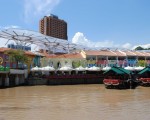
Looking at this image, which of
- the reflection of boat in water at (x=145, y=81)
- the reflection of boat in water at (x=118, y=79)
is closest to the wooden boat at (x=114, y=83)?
the reflection of boat in water at (x=118, y=79)

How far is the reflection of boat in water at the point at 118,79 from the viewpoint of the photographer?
3734 cm

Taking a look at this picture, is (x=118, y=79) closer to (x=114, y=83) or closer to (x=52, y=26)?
(x=114, y=83)

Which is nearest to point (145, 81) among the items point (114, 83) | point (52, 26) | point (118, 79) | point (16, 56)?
point (118, 79)

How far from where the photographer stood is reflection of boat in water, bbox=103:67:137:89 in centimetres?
3734

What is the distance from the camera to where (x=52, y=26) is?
108938 millimetres

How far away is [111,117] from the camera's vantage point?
16688mm

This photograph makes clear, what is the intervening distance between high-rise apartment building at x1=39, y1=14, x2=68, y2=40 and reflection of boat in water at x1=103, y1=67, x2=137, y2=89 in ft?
226

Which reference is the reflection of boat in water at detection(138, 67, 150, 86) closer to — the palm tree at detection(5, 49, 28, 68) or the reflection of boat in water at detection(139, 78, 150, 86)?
the reflection of boat in water at detection(139, 78, 150, 86)

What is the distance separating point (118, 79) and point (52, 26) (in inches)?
2915

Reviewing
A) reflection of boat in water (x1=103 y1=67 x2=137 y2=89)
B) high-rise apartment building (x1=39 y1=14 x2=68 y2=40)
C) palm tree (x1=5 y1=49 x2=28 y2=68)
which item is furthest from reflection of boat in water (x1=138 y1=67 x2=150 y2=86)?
high-rise apartment building (x1=39 y1=14 x2=68 y2=40)

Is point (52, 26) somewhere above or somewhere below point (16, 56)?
above

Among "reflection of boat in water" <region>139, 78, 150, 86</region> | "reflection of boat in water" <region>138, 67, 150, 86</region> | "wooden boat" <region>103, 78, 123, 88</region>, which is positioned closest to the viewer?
"wooden boat" <region>103, 78, 123, 88</region>

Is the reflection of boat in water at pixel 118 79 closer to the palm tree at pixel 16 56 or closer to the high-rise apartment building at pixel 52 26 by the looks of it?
the palm tree at pixel 16 56

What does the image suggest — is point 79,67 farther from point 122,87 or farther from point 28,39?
point 122,87
